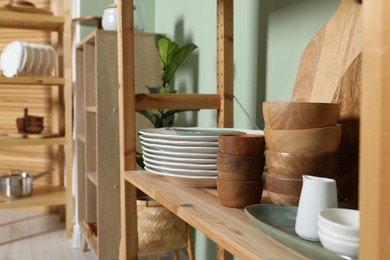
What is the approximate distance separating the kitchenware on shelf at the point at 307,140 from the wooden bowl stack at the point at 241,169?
0.05 metres

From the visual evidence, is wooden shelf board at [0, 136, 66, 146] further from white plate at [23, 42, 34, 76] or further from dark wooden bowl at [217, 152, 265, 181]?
dark wooden bowl at [217, 152, 265, 181]

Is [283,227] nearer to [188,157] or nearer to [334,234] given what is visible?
[334,234]

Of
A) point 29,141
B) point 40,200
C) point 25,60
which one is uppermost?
point 25,60

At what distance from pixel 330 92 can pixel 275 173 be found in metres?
0.29

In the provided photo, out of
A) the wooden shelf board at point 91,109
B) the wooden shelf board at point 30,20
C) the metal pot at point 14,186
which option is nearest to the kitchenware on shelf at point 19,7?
the wooden shelf board at point 30,20

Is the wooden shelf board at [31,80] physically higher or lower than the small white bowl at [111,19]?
lower

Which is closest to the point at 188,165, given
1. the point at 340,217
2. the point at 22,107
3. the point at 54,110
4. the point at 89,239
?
the point at 340,217

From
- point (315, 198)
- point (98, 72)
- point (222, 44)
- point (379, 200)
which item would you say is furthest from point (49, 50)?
point (379, 200)

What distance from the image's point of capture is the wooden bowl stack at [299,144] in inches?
27.9

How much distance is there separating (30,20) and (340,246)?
8.65ft

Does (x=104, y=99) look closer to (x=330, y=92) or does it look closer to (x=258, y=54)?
(x=258, y=54)

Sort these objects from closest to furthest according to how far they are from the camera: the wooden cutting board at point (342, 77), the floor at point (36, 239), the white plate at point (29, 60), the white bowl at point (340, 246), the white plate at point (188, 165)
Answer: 1. the white bowl at point (340, 246)
2. the wooden cutting board at point (342, 77)
3. the white plate at point (188, 165)
4. the floor at point (36, 239)
5. the white plate at point (29, 60)

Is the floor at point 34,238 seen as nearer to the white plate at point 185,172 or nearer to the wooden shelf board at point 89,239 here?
the wooden shelf board at point 89,239

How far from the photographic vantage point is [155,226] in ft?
5.68
